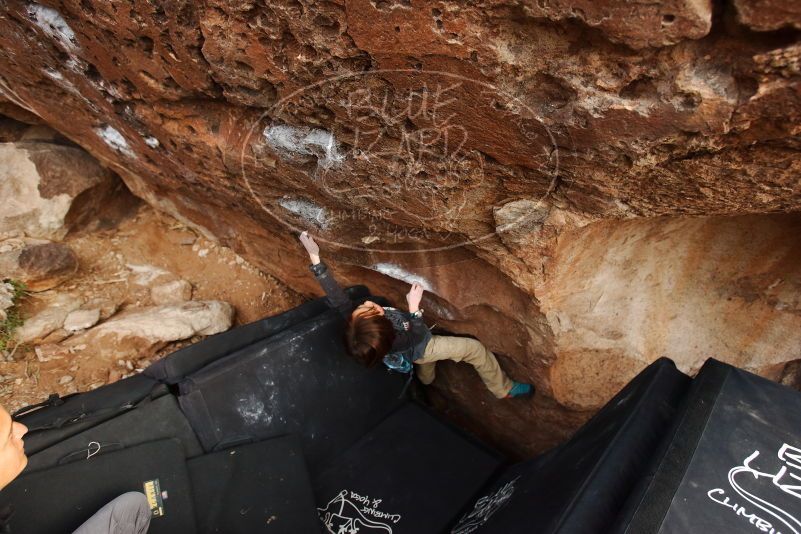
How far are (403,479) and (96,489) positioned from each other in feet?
4.05

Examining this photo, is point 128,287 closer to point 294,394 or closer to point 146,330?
point 146,330

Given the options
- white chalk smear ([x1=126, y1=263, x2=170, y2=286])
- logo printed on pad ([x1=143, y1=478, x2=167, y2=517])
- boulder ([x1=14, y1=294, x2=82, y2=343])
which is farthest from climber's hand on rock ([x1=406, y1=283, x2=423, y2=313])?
boulder ([x1=14, y1=294, x2=82, y2=343])

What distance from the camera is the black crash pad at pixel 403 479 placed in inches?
82.7

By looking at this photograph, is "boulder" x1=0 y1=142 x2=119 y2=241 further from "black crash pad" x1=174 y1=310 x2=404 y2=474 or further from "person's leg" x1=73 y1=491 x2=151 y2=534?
"person's leg" x1=73 y1=491 x2=151 y2=534

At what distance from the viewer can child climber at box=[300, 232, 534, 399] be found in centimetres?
212

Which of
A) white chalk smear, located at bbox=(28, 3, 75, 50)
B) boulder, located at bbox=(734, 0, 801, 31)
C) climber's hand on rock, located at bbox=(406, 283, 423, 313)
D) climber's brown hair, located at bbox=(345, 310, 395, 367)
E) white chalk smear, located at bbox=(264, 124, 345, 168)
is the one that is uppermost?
boulder, located at bbox=(734, 0, 801, 31)

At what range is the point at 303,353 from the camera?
7.29 feet

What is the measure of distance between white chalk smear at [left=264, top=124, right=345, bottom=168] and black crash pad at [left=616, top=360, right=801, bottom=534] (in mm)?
1352

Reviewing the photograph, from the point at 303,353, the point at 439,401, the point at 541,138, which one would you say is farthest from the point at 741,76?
the point at 439,401

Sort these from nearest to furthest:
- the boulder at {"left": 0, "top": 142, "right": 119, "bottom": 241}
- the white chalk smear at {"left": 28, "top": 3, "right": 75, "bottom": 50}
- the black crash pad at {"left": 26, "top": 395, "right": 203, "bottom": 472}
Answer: the black crash pad at {"left": 26, "top": 395, "right": 203, "bottom": 472}
the white chalk smear at {"left": 28, "top": 3, "right": 75, "bottom": 50}
the boulder at {"left": 0, "top": 142, "right": 119, "bottom": 241}

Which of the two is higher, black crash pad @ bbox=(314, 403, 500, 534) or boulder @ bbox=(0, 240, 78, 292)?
black crash pad @ bbox=(314, 403, 500, 534)

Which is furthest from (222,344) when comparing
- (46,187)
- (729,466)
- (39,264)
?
(729,466)

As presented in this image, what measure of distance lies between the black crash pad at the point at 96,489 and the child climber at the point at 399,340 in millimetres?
803

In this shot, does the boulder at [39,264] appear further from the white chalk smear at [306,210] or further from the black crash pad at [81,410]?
the white chalk smear at [306,210]
